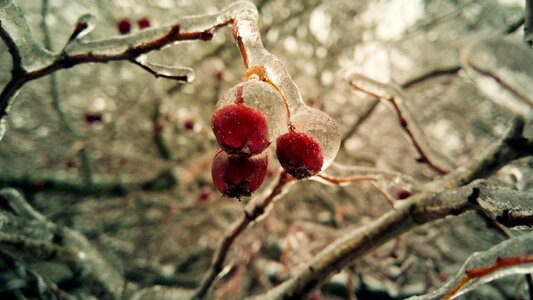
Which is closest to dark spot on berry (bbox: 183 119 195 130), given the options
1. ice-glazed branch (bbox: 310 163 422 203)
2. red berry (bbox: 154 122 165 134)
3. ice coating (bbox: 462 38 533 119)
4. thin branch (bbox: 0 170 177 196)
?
red berry (bbox: 154 122 165 134)

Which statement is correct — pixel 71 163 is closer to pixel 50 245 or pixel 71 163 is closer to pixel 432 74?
pixel 50 245

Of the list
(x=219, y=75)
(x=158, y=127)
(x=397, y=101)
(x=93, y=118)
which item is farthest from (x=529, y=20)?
(x=158, y=127)

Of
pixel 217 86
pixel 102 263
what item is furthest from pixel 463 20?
pixel 102 263

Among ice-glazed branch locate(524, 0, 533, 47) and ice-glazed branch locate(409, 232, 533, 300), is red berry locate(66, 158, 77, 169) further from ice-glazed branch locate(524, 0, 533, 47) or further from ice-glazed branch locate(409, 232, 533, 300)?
ice-glazed branch locate(524, 0, 533, 47)

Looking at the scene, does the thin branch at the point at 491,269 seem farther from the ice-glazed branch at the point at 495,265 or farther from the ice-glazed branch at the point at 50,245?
the ice-glazed branch at the point at 50,245

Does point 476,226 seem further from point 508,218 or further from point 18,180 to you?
point 18,180
